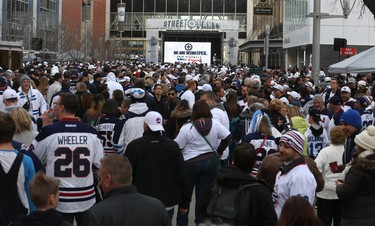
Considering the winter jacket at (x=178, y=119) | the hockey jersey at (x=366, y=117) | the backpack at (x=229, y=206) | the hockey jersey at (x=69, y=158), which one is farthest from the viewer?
the hockey jersey at (x=366, y=117)

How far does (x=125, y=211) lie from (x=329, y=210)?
389 centimetres

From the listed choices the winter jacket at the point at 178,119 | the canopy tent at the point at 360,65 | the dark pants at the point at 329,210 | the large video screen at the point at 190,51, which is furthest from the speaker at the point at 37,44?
the dark pants at the point at 329,210

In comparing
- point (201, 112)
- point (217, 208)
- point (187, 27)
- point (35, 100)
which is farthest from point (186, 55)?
point (217, 208)

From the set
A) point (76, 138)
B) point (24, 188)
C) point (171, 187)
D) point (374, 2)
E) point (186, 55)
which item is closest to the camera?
point (24, 188)

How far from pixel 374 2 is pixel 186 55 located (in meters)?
46.6

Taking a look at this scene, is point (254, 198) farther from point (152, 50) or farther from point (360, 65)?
point (152, 50)

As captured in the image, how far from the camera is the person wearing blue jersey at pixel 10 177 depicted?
5.94 m

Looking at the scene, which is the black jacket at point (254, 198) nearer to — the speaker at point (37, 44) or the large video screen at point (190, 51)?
the speaker at point (37, 44)

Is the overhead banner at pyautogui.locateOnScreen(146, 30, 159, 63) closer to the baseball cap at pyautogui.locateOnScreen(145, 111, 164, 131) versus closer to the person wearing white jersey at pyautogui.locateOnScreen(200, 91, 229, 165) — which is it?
the person wearing white jersey at pyautogui.locateOnScreen(200, 91, 229, 165)

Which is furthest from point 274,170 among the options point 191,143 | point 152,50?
point 152,50

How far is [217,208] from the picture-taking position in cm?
536

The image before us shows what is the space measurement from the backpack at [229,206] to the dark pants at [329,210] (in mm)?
2683

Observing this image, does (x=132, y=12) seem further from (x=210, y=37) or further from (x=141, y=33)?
(x=210, y=37)

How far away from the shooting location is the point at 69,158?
22.4 feet
